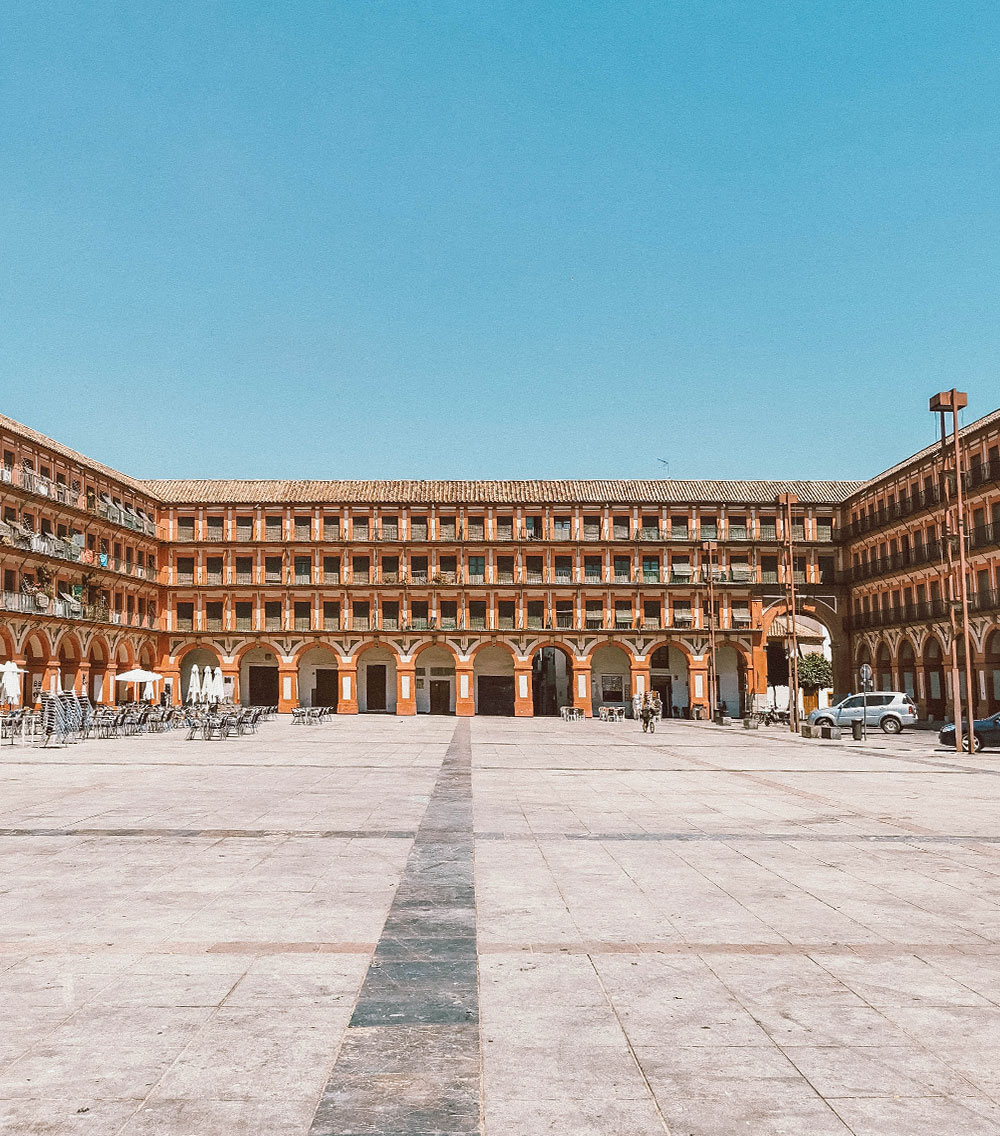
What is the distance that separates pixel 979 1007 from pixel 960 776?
1510 centimetres

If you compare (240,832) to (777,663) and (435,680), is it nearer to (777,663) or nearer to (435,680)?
(435,680)

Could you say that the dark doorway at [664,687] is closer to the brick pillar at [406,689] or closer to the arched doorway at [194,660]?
the brick pillar at [406,689]

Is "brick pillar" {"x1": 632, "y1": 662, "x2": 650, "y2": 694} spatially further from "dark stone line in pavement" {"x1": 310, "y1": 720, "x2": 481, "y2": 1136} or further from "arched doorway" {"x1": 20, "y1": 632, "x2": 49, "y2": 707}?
"dark stone line in pavement" {"x1": 310, "y1": 720, "x2": 481, "y2": 1136}

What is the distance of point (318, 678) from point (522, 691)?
11.9m

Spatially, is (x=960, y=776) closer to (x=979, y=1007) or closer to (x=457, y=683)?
(x=979, y=1007)

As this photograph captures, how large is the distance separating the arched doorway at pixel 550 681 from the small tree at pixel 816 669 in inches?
677

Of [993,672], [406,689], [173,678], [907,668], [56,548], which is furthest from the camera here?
[173,678]

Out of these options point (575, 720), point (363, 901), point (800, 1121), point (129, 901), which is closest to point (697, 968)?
point (800, 1121)

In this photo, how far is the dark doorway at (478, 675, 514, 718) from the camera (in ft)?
187

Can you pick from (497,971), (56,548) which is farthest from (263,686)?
(497,971)

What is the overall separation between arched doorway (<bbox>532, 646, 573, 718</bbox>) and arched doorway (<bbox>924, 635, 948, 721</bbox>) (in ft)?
64.1

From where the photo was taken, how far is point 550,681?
59.7 meters

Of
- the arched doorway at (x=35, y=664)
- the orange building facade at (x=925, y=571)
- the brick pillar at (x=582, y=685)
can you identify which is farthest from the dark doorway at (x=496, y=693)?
the arched doorway at (x=35, y=664)

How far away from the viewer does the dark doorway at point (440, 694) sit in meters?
57.5
